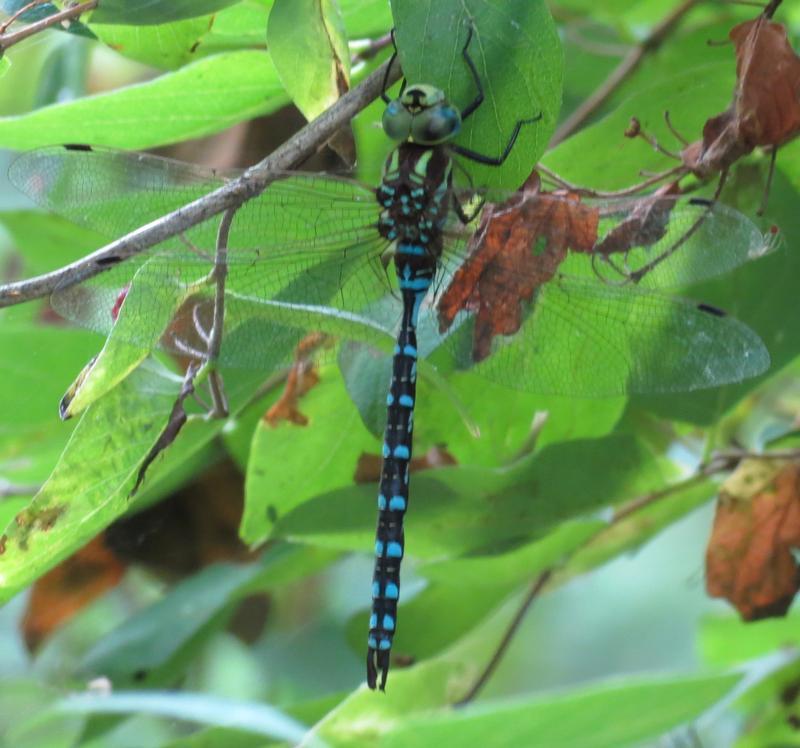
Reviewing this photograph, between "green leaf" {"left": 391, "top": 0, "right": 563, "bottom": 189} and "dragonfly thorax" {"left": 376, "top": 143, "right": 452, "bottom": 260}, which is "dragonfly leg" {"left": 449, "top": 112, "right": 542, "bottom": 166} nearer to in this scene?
"green leaf" {"left": 391, "top": 0, "right": 563, "bottom": 189}

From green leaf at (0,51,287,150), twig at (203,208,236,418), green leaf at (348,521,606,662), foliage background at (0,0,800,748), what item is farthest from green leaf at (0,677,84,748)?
green leaf at (0,51,287,150)

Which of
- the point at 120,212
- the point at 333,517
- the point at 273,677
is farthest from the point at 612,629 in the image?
the point at 120,212

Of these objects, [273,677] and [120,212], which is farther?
[273,677]

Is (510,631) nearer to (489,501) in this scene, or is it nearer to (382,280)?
(489,501)

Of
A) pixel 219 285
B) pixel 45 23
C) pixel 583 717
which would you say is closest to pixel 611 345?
pixel 219 285

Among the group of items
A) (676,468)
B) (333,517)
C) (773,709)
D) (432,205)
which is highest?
(432,205)

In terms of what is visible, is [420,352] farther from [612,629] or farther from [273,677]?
[612,629]
